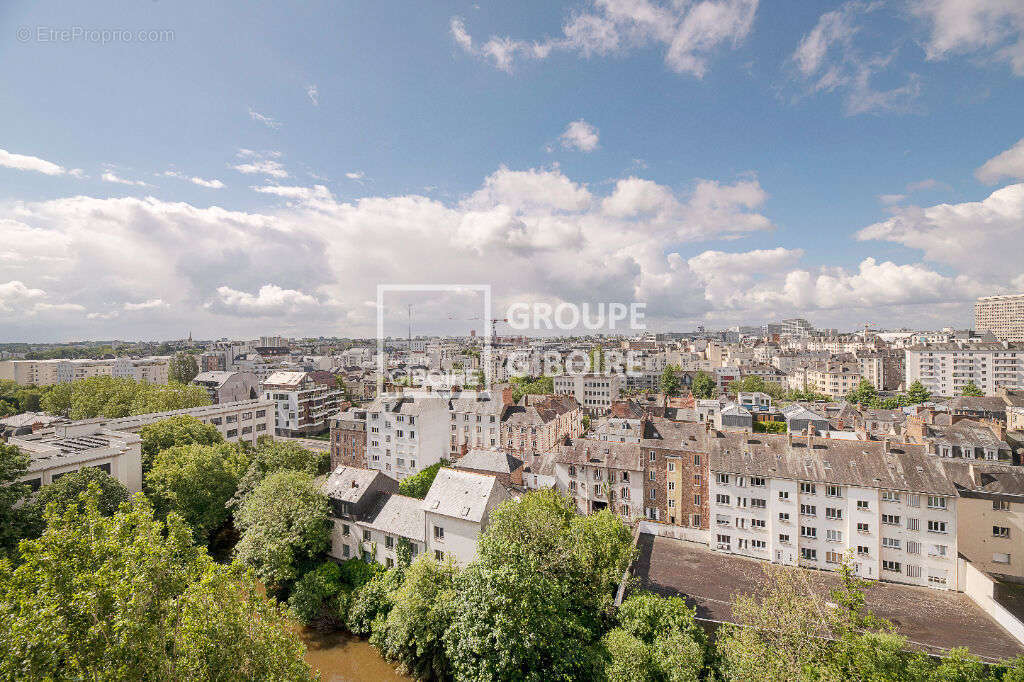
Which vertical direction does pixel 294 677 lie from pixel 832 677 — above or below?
above

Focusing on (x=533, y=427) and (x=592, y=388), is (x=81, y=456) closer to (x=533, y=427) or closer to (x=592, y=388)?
(x=533, y=427)

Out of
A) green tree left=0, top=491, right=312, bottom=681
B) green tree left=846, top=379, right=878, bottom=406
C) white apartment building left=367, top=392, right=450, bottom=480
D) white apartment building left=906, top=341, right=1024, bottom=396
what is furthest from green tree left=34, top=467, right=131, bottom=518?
white apartment building left=906, top=341, right=1024, bottom=396

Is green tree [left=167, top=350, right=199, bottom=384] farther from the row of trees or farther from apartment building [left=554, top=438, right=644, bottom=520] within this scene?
apartment building [left=554, top=438, right=644, bottom=520]

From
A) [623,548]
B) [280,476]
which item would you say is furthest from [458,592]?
[280,476]

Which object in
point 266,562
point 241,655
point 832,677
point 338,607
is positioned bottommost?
point 338,607

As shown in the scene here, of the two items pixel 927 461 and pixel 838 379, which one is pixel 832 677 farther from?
pixel 838 379

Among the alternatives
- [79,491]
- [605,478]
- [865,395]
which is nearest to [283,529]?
[79,491]

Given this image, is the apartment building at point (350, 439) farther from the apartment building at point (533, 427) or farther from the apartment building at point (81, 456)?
the apartment building at point (81, 456)
